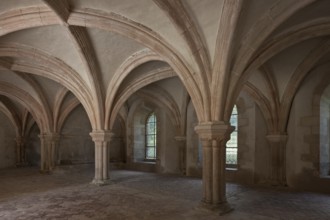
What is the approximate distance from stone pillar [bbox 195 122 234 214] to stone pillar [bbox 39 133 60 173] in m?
7.46

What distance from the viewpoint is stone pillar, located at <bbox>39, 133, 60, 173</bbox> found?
34.2 ft

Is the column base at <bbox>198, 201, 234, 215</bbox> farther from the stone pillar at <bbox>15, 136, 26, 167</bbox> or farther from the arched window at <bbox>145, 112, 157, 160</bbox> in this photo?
the stone pillar at <bbox>15, 136, 26, 167</bbox>

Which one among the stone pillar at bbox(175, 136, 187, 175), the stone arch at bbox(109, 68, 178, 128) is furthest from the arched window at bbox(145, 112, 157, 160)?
the stone arch at bbox(109, 68, 178, 128)

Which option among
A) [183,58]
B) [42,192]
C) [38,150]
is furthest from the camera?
[38,150]

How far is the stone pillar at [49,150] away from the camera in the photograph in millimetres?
10422

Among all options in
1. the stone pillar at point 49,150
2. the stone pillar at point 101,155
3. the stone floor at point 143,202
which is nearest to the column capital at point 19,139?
the stone pillar at point 49,150

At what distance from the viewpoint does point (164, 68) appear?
7.43m

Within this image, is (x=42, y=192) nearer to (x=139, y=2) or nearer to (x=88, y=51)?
(x=88, y=51)

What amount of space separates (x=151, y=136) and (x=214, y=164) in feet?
26.1

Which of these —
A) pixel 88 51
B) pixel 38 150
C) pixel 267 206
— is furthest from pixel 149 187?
pixel 38 150

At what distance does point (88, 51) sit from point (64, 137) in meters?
6.69

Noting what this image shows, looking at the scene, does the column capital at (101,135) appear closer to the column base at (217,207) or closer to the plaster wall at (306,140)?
the column base at (217,207)

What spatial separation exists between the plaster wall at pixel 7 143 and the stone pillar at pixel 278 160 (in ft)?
39.7

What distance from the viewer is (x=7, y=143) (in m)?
13.5
